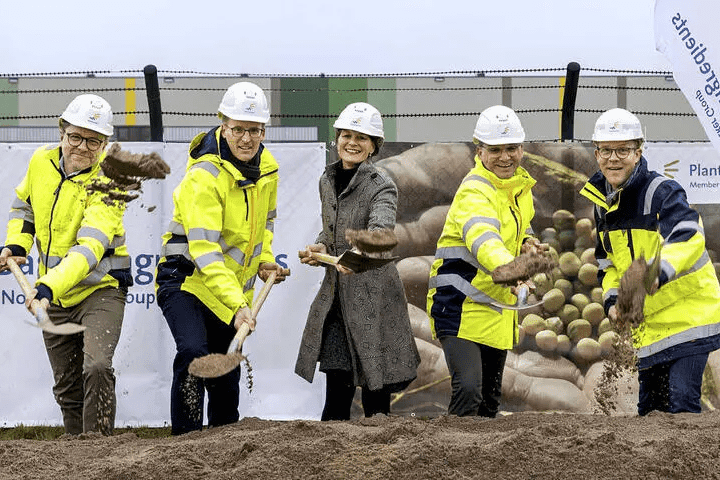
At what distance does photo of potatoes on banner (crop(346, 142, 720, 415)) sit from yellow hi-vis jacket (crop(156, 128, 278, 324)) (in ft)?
6.54

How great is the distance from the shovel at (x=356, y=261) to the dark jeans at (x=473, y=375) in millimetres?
565

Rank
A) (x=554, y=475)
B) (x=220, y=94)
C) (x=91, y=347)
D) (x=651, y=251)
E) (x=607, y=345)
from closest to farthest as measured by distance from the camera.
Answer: (x=554, y=475) < (x=651, y=251) < (x=91, y=347) < (x=607, y=345) < (x=220, y=94)

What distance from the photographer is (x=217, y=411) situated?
674 centimetres

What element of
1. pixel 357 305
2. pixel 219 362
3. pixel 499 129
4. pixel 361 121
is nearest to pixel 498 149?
pixel 499 129

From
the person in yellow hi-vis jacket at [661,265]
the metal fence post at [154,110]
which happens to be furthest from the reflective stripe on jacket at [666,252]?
the metal fence post at [154,110]

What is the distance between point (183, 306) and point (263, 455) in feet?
6.68

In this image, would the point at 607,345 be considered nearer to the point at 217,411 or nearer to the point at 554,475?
the point at 217,411

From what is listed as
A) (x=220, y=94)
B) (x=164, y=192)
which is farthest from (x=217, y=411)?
(x=220, y=94)

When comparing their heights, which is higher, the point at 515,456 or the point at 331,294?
the point at 331,294

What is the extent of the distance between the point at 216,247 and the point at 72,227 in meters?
1.01

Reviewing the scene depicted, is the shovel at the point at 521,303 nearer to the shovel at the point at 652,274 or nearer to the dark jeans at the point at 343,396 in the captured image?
the shovel at the point at 652,274

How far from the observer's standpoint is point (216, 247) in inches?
254

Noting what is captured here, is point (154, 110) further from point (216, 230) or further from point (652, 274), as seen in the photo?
point (652, 274)

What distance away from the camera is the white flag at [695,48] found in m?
6.71
